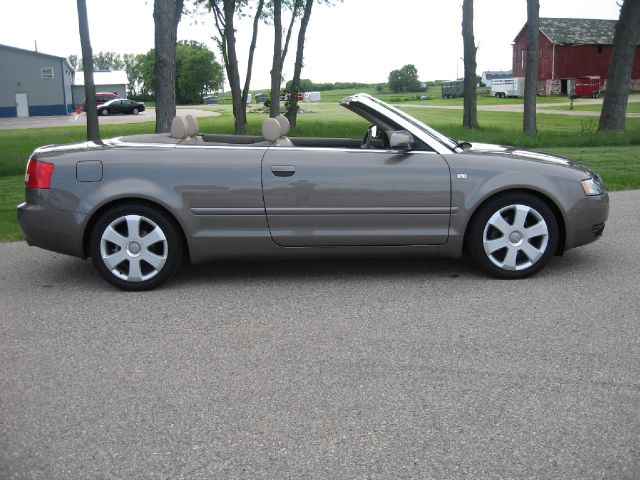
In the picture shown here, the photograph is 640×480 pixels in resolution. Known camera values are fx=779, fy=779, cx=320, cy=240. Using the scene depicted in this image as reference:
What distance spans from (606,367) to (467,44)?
24194 mm

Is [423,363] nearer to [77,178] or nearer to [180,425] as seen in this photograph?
[180,425]

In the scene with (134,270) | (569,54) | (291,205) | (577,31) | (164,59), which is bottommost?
(134,270)

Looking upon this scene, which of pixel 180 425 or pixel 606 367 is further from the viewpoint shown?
pixel 606 367

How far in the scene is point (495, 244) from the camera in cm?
581

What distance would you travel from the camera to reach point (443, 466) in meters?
2.98

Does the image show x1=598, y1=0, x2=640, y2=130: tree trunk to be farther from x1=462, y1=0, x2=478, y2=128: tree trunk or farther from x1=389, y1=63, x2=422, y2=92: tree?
x1=389, y1=63, x2=422, y2=92: tree

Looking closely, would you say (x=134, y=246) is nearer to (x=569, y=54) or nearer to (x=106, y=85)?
(x=569, y=54)

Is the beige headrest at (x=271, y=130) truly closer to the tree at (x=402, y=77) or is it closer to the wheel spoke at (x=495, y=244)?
the wheel spoke at (x=495, y=244)

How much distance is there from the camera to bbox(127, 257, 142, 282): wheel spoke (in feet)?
18.6

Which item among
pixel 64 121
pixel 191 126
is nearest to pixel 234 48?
pixel 191 126

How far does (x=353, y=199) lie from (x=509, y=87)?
71591mm

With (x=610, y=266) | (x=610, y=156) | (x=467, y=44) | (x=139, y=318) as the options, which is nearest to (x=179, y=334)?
(x=139, y=318)

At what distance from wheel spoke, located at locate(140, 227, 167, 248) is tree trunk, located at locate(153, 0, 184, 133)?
30.6ft

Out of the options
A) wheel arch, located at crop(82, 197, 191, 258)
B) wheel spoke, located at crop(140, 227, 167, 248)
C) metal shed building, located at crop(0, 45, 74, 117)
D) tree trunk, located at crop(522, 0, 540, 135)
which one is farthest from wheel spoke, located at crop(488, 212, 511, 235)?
metal shed building, located at crop(0, 45, 74, 117)
